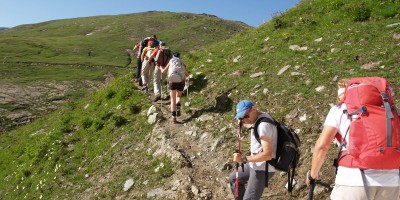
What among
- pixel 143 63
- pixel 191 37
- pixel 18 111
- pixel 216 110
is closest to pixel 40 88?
pixel 18 111

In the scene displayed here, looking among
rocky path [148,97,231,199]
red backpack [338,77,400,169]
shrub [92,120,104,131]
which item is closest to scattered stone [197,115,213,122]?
rocky path [148,97,231,199]

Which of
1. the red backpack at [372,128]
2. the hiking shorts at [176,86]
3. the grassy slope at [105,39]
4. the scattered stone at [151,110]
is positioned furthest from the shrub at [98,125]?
the grassy slope at [105,39]

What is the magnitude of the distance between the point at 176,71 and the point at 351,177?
10.6 meters

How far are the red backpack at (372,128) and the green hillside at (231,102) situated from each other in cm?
423

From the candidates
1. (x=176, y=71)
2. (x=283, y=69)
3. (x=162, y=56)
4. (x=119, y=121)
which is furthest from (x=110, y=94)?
(x=283, y=69)

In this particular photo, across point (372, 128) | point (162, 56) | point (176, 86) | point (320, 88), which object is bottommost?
point (176, 86)

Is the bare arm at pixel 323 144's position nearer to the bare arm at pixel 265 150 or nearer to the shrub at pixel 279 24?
the bare arm at pixel 265 150

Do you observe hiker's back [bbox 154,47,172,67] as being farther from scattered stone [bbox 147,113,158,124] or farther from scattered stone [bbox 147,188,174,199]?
scattered stone [bbox 147,188,174,199]

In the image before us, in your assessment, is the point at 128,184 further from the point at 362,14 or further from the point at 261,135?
the point at 362,14

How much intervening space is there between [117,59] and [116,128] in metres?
83.1

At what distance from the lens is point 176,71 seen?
15172 millimetres

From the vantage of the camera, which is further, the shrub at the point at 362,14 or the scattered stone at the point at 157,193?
the shrub at the point at 362,14

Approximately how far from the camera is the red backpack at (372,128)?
16.5 feet

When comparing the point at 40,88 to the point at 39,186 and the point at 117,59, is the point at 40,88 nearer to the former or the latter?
the point at 39,186
